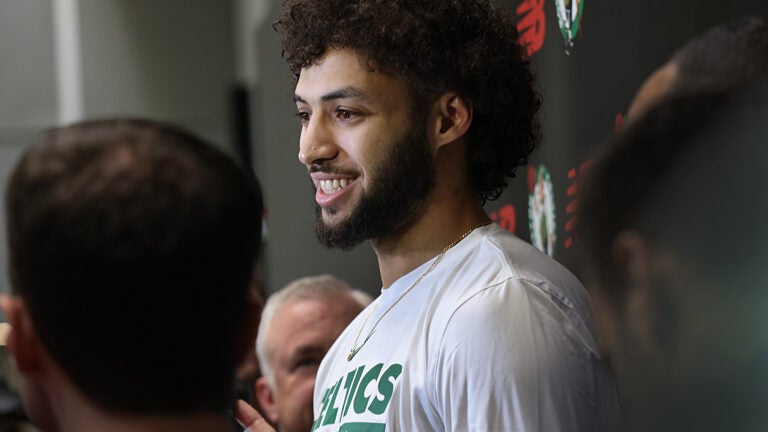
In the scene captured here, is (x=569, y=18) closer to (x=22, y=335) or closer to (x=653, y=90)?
(x=653, y=90)

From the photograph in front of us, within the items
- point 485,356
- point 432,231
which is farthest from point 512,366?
point 432,231

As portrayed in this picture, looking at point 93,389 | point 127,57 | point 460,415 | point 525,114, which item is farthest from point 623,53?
point 127,57

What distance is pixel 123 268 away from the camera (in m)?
0.84

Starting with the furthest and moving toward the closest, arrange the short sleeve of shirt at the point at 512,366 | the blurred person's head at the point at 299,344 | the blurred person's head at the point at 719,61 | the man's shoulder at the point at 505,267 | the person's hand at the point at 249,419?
the blurred person's head at the point at 299,344, the person's hand at the point at 249,419, the man's shoulder at the point at 505,267, the short sleeve of shirt at the point at 512,366, the blurred person's head at the point at 719,61

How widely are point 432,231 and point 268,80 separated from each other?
240cm

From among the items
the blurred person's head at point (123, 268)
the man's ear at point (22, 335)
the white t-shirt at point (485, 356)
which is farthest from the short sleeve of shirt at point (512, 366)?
the man's ear at point (22, 335)

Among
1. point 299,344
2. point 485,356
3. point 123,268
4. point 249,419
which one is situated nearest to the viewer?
point 123,268

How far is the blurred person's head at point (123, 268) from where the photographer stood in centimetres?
84

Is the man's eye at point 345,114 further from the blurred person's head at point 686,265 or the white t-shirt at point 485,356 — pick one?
the blurred person's head at point 686,265

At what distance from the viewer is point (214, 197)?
87 cm

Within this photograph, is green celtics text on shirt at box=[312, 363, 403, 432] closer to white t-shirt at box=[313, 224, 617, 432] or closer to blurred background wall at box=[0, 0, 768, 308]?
white t-shirt at box=[313, 224, 617, 432]

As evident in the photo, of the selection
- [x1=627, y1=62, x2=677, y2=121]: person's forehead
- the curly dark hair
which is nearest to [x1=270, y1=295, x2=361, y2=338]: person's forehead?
the curly dark hair

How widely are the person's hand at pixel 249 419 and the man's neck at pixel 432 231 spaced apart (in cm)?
28

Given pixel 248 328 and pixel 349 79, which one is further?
pixel 349 79
